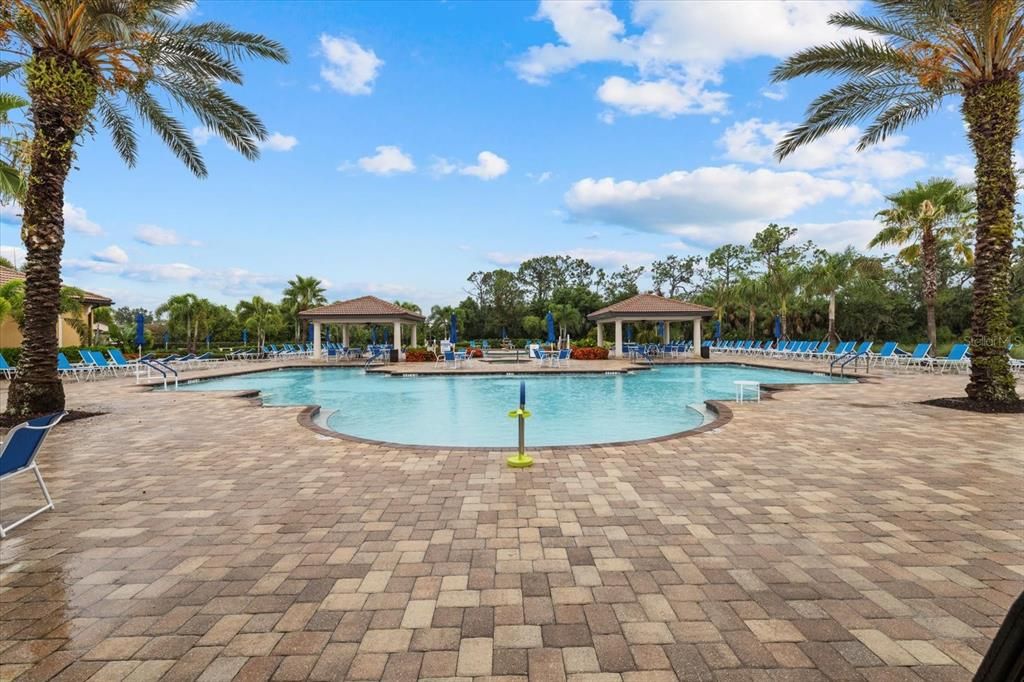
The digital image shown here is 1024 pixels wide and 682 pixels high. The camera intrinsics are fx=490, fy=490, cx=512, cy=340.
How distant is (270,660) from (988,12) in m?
12.2

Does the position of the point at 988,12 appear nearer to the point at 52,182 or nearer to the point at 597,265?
the point at 52,182

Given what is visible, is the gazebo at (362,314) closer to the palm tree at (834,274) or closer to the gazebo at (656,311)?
the gazebo at (656,311)

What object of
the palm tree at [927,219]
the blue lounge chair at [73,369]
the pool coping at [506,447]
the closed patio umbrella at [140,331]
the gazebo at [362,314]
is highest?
the palm tree at [927,219]

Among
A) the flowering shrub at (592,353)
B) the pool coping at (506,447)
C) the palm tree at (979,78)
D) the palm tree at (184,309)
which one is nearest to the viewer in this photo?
the pool coping at (506,447)

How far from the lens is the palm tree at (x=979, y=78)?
840cm

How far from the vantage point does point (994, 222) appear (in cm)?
855

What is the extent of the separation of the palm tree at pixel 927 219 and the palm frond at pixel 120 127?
25893 mm

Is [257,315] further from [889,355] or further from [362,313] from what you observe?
[889,355]

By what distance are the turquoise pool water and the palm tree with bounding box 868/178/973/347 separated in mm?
7923

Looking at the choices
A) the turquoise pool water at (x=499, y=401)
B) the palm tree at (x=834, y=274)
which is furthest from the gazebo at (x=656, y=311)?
the palm tree at (x=834, y=274)

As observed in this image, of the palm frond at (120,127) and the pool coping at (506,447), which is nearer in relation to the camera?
the pool coping at (506,447)

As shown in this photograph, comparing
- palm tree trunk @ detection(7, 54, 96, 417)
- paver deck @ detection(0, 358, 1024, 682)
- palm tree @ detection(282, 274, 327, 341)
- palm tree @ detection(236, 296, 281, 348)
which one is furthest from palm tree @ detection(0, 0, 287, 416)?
palm tree @ detection(282, 274, 327, 341)


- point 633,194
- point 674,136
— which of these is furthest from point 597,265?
point 674,136

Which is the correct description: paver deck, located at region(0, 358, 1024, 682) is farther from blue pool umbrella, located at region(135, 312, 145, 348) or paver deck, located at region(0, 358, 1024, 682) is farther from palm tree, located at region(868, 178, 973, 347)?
palm tree, located at region(868, 178, 973, 347)
